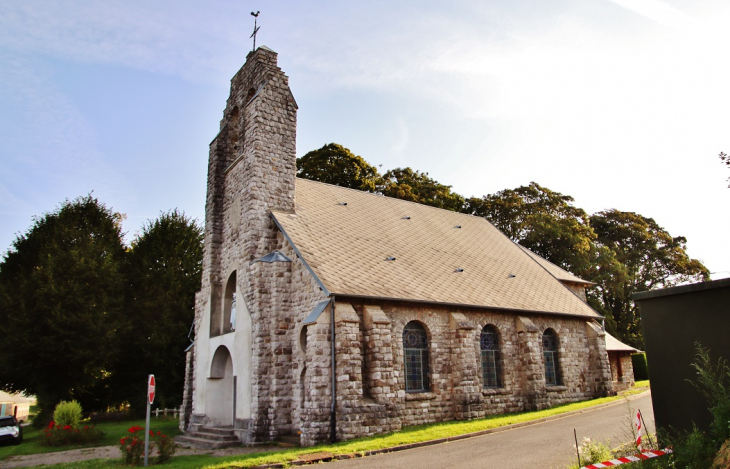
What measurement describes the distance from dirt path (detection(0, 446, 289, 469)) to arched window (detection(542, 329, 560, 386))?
38.8 ft

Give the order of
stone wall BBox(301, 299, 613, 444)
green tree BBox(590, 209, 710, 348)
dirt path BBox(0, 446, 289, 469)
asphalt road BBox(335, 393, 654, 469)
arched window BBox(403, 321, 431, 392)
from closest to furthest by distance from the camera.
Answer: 1. asphalt road BBox(335, 393, 654, 469)
2. dirt path BBox(0, 446, 289, 469)
3. stone wall BBox(301, 299, 613, 444)
4. arched window BBox(403, 321, 431, 392)
5. green tree BBox(590, 209, 710, 348)

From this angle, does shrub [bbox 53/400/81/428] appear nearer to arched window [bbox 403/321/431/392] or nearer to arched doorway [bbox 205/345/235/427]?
arched doorway [bbox 205/345/235/427]

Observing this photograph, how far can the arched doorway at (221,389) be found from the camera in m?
17.2

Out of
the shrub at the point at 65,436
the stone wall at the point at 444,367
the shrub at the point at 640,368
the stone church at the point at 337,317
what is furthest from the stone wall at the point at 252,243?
the shrub at the point at 640,368

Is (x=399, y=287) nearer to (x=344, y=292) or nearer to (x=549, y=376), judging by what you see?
(x=344, y=292)

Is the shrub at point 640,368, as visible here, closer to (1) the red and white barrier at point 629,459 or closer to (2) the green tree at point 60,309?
(1) the red and white barrier at point 629,459

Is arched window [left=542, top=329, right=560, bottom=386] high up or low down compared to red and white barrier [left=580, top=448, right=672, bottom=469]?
up

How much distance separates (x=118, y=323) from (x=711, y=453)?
24837mm

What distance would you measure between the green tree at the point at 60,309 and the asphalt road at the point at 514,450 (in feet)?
58.0

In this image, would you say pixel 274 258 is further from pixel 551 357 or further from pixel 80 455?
pixel 551 357

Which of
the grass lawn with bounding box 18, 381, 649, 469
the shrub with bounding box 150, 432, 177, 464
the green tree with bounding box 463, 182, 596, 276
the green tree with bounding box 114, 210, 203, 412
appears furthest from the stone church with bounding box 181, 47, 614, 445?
the green tree with bounding box 463, 182, 596, 276

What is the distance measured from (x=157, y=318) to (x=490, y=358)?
18784mm

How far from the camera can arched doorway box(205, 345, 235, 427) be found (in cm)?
1716

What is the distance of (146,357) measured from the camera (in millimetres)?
26344
